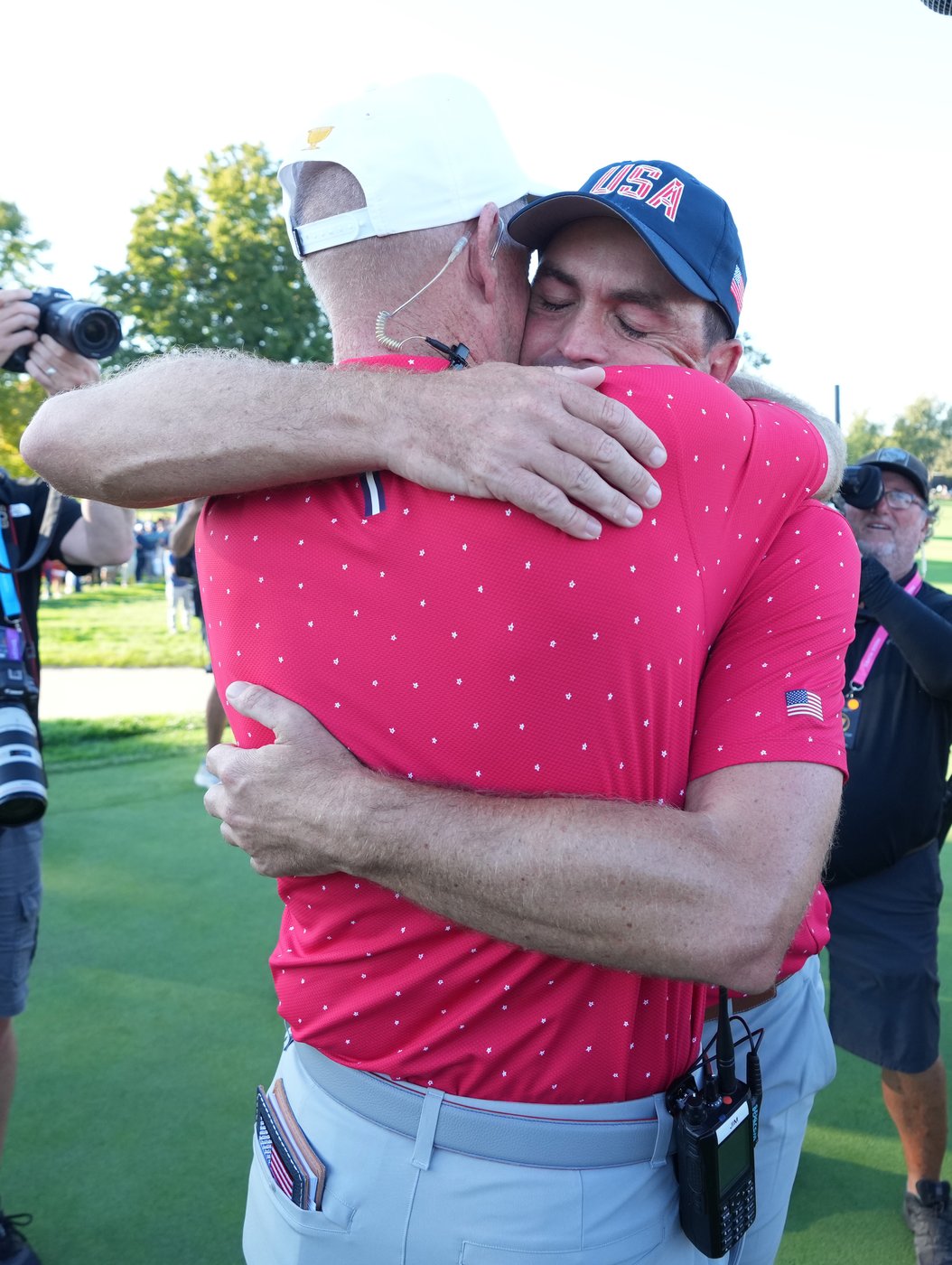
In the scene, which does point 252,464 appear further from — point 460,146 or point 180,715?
point 180,715

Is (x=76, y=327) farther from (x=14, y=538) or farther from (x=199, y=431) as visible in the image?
(x=199, y=431)

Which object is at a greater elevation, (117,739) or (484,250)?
(484,250)

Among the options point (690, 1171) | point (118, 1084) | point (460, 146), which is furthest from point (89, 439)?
point (118, 1084)

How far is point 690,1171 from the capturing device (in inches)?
54.5

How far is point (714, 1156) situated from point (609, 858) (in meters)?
0.49

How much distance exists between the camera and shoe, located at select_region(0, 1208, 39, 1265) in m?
2.76

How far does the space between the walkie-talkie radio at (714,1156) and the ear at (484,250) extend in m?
1.06

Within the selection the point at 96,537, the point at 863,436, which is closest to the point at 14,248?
the point at 96,537

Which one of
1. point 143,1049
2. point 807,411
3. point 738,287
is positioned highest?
point 738,287

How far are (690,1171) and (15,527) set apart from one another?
2.87 meters

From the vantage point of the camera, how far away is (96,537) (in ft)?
11.6

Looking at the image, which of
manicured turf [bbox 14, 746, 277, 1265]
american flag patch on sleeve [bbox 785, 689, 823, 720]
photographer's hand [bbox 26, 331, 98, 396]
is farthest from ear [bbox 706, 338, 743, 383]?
manicured turf [bbox 14, 746, 277, 1265]

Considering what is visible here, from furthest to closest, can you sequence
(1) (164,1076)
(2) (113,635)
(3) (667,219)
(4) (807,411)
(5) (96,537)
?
(2) (113,635), (1) (164,1076), (5) (96,537), (4) (807,411), (3) (667,219)

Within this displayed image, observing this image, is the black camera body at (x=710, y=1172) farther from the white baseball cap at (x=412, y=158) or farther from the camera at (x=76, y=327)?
the camera at (x=76, y=327)
